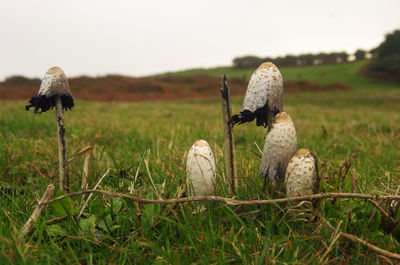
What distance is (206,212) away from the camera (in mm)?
1684

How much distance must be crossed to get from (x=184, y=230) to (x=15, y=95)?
93.5 feet

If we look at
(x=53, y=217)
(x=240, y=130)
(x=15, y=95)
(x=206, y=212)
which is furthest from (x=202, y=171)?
(x=15, y=95)

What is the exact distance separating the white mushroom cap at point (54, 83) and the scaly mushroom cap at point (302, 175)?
1.42 meters

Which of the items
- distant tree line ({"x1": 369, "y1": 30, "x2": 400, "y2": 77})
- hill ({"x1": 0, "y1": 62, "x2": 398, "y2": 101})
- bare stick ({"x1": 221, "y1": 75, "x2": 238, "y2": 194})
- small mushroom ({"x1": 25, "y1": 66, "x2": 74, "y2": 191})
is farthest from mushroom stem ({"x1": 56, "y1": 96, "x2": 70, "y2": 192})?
distant tree line ({"x1": 369, "y1": 30, "x2": 400, "y2": 77})

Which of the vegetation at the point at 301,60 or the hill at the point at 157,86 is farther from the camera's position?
the vegetation at the point at 301,60

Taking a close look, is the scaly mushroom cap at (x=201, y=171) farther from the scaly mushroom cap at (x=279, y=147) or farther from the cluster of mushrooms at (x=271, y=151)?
Answer: the scaly mushroom cap at (x=279, y=147)

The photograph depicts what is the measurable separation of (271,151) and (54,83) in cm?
135

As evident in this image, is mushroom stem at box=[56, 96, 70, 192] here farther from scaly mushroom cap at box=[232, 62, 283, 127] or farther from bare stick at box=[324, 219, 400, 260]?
bare stick at box=[324, 219, 400, 260]

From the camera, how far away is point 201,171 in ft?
5.55

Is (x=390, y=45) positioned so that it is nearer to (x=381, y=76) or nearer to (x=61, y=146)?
(x=381, y=76)

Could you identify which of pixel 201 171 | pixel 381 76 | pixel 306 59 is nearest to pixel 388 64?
pixel 381 76

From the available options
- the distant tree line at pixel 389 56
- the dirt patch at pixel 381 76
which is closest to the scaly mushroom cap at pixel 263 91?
the dirt patch at pixel 381 76

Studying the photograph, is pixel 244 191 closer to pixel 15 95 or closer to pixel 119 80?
pixel 15 95

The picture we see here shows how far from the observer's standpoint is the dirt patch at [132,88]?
28359 millimetres
